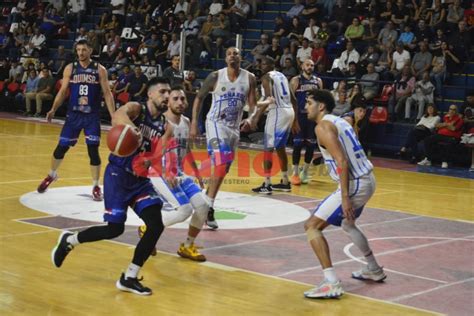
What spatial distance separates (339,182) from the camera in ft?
23.6

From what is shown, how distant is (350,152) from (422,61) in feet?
40.4

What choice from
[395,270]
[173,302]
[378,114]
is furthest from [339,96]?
[173,302]

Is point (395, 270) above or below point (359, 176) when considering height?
below

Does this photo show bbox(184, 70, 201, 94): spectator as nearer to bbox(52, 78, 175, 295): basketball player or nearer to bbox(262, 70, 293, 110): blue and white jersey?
bbox(262, 70, 293, 110): blue and white jersey

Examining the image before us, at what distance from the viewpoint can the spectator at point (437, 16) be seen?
19.7 meters

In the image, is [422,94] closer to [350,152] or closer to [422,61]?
[422,61]

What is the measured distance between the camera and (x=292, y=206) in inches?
462

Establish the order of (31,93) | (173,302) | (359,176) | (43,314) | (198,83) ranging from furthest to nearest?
(31,93), (198,83), (359,176), (173,302), (43,314)

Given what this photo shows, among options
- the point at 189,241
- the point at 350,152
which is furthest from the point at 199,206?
the point at 350,152

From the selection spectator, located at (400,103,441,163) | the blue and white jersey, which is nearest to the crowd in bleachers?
spectator, located at (400,103,441,163)

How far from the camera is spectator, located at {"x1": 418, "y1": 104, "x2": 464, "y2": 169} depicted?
16859mm

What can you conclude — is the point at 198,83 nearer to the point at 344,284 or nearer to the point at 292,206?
the point at 292,206

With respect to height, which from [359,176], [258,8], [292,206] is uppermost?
[258,8]

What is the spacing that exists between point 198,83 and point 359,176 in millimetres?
14664
